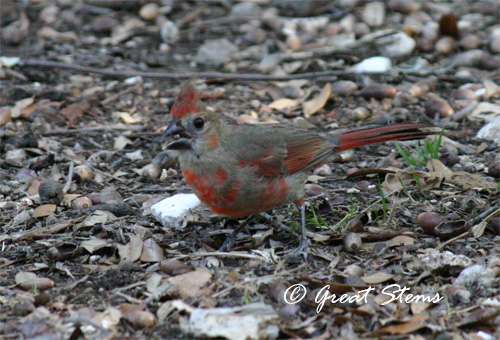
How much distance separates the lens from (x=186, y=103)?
12.0 feet

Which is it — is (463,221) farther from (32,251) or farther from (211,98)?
(211,98)

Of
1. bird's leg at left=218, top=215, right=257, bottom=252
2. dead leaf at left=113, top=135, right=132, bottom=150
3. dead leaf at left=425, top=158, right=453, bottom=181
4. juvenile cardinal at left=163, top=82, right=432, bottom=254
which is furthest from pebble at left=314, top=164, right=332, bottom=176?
dead leaf at left=113, top=135, right=132, bottom=150

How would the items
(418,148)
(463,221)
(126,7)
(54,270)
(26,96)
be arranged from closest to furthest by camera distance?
(54,270)
(463,221)
(418,148)
(26,96)
(126,7)

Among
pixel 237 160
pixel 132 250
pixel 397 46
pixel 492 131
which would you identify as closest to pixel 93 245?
pixel 132 250

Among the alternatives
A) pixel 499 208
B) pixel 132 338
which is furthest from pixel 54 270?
pixel 499 208

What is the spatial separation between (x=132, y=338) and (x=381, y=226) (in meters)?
1.69

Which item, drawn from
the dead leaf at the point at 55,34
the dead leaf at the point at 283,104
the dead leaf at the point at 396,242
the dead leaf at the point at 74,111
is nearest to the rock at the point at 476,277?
the dead leaf at the point at 396,242

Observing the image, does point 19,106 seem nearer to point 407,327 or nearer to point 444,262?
point 444,262

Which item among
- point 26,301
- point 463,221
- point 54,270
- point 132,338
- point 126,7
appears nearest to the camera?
point 132,338

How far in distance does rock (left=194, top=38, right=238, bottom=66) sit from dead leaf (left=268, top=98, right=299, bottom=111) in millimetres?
1001

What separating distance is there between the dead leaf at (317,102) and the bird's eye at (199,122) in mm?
1995

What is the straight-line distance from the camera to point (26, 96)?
5.77 meters

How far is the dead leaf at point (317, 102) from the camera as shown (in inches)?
220

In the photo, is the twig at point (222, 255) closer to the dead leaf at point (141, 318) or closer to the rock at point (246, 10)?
the dead leaf at point (141, 318)
